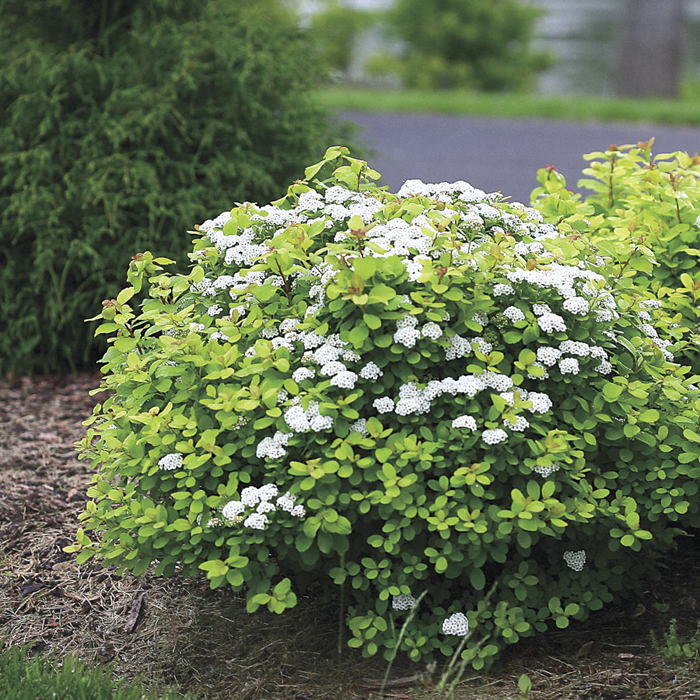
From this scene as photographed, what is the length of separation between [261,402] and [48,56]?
10.5ft

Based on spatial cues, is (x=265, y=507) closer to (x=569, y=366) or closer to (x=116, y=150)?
(x=569, y=366)

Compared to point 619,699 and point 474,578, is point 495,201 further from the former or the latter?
point 619,699

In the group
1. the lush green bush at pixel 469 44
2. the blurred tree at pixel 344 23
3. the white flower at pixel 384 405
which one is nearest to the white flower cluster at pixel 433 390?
the white flower at pixel 384 405

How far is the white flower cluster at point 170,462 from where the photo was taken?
2143 mm

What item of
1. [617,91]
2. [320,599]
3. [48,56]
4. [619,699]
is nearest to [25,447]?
[320,599]

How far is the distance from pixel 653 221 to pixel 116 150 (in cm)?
267

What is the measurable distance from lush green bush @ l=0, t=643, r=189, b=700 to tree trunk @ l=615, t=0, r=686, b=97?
1488 centimetres

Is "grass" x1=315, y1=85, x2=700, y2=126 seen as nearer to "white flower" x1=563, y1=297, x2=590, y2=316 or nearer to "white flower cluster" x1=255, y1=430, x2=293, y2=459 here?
"white flower" x1=563, y1=297, x2=590, y2=316

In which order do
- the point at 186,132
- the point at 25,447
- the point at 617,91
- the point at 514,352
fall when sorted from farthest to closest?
the point at 617,91 → the point at 186,132 → the point at 25,447 → the point at 514,352

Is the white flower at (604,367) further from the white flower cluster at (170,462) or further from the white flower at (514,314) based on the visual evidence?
the white flower cluster at (170,462)

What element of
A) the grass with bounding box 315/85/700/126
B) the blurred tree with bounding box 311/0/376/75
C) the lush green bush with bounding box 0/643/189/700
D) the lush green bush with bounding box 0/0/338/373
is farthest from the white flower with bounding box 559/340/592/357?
the blurred tree with bounding box 311/0/376/75

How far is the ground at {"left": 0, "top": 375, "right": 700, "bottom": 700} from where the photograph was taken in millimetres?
2258

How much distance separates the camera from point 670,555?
9.64 feet

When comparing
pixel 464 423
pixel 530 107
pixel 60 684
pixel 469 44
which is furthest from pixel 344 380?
pixel 469 44
